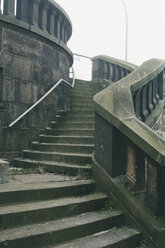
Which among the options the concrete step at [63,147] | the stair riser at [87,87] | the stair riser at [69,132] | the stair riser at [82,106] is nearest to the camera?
the concrete step at [63,147]

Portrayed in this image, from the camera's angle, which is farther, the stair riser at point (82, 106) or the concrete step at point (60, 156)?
the stair riser at point (82, 106)

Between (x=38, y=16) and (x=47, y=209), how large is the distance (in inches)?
182

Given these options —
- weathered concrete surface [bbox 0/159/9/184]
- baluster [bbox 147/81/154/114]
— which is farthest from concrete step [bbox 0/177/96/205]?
baluster [bbox 147/81/154/114]

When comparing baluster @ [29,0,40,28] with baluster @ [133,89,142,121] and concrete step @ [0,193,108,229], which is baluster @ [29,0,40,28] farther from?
concrete step @ [0,193,108,229]

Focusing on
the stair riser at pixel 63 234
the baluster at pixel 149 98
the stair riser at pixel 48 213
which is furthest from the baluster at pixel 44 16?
the stair riser at pixel 63 234

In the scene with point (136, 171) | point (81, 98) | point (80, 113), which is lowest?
point (136, 171)

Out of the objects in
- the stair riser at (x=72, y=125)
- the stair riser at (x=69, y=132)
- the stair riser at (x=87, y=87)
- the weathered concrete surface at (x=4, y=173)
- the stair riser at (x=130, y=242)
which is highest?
the stair riser at (x=87, y=87)

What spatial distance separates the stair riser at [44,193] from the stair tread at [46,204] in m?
0.08

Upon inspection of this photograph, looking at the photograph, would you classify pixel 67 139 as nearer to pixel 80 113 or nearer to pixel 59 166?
pixel 59 166

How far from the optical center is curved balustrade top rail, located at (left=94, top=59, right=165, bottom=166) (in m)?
3.24

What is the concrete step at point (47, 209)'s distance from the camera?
119 inches

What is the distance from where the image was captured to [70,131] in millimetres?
6125

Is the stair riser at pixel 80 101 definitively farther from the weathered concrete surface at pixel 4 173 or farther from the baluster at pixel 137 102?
the weathered concrete surface at pixel 4 173

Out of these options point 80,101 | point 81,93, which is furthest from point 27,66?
point 81,93
